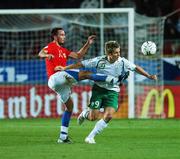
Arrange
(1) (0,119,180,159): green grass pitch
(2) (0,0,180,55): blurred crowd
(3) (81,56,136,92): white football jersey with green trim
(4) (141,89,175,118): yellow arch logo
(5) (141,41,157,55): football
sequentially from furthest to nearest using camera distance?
(2) (0,0,180,55): blurred crowd < (4) (141,89,175,118): yellow arch logo < (5) (141,41,157,55): football < (3) (81,56,136,92): white football jersey with green trim < (1) (0,119,180,159): green grass pitch

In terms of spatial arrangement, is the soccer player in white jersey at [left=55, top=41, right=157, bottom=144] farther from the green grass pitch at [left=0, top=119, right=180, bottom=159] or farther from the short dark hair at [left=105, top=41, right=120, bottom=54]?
the green grass pitch at [left=0, top=119, right=180, bottom=159]

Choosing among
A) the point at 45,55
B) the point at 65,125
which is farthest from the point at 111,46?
the point at 65,125

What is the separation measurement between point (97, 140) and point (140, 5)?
15.4 metres

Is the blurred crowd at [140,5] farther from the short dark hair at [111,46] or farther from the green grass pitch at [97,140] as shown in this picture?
the short dark hair at [111,46]

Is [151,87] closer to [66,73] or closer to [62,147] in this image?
[66,73]

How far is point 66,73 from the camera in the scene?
606 inches

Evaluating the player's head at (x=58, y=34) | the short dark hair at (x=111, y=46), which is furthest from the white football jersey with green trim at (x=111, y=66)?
the player's head at (x=58, y=34)

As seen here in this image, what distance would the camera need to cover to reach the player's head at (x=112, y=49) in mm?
14367

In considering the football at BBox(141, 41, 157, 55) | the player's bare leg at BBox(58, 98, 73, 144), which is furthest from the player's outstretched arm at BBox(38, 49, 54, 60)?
the football at BBox(141, 41, 157, 55)

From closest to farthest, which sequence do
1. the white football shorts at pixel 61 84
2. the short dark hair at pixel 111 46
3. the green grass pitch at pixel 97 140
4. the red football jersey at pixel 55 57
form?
1. the green grass pitch at pixel 97 140
2. the short dark hair at pixel 111 46
3. the white football shorts at pixel 61 84
4. the red football jersey at pixel 55 57

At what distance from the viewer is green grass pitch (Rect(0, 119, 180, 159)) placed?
12.4 meters

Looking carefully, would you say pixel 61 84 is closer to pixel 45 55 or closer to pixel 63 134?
pixel 45 55

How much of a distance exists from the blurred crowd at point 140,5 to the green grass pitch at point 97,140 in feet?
26.2

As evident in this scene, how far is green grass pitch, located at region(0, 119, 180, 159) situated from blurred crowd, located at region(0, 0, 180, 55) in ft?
26.2
